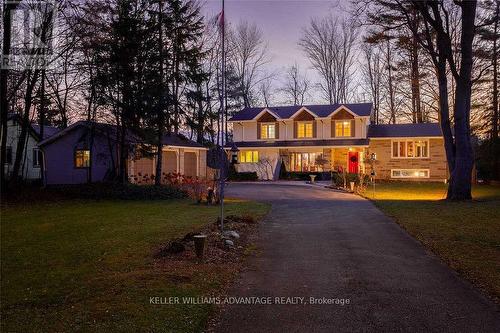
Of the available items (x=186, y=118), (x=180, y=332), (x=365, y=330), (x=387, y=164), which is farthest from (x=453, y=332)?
(x=387, y=164)

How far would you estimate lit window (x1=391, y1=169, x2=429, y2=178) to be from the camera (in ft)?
118

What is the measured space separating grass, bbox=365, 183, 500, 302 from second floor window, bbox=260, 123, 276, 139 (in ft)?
69.8

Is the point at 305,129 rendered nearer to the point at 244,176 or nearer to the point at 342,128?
the point at 342,128

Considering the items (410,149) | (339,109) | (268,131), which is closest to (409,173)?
(410,149)

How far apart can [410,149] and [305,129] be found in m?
9.22

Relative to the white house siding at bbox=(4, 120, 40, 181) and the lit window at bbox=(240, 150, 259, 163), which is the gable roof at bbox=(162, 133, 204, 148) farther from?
the white house siding at bbox=(4, 120, 40, 181)

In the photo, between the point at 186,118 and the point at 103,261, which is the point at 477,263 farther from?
the point at 186,118

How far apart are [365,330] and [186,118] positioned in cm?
1997

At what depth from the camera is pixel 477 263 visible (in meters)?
8.04

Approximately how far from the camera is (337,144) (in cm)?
3638

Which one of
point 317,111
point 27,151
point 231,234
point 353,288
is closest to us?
point 353,288

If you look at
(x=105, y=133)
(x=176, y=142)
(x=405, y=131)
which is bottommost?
(x=176, y=142)

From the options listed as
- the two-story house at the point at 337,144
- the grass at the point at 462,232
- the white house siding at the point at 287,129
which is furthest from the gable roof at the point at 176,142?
the grass at the point at 462,232

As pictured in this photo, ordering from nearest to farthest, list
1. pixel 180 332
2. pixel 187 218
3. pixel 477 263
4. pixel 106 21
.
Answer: pixel 180 332, pixel 477 263, pixel 187 218, pixel 106 21
